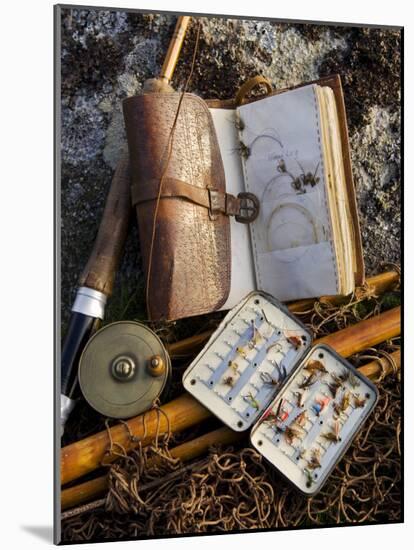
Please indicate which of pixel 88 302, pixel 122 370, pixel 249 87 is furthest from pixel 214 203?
pixel 122 370

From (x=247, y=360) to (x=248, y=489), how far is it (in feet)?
1.77

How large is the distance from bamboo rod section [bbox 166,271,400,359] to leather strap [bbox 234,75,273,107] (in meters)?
0.93

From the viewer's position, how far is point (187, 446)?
130 inches

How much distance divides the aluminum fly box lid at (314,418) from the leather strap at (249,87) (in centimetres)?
114

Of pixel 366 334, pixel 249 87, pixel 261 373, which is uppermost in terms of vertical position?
pixel 249 87

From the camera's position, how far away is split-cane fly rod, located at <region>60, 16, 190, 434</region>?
320 centimetres

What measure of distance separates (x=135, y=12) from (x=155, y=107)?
Answer: 434mm

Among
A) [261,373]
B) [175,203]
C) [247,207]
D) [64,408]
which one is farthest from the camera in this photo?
[247,207]

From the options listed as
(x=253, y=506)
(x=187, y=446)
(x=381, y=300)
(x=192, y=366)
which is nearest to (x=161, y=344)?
(x=192, y=366)

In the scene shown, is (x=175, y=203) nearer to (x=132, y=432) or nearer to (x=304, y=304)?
(x=304, y=304)

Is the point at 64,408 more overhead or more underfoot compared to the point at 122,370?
more underfoot

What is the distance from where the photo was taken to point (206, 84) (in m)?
3.53

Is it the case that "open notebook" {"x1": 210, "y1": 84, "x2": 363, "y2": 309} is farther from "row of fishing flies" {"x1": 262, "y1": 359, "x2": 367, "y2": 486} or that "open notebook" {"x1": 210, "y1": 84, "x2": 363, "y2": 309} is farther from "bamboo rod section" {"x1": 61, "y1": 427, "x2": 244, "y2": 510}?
"bamboo rod section" {"x1": 61, "y1": 427, "x2": 244, "y2": 510}

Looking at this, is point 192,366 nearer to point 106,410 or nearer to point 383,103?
point 106,410
